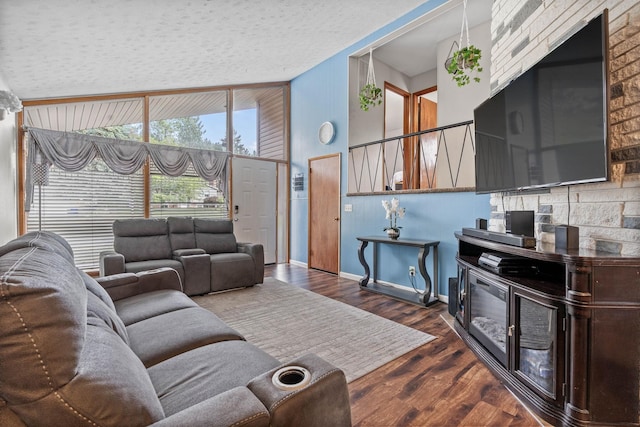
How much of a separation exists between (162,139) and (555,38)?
16.7 ft

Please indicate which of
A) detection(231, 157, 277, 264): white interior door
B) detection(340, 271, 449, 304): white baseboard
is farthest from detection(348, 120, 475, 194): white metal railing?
detection(231, 157, 277, 264): white interior door

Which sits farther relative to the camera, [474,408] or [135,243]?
[135,243]

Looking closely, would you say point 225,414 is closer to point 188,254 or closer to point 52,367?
point 52,367

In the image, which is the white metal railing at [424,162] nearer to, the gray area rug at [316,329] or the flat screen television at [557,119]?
the flat screen television at [557,119]

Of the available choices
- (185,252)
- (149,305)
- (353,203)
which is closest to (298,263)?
(353,203)

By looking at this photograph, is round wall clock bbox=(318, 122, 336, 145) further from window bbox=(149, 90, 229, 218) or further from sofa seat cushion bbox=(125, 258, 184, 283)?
sofa seat cushion bbox=(125, 258, 184, 283)

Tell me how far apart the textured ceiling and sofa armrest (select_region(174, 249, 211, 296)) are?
2.39 metres

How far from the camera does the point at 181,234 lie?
168 inches

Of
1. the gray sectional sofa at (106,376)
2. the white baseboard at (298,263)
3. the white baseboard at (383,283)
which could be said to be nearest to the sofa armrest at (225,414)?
the gray sectional sofa at (106,376)

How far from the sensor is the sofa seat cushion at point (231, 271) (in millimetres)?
3885

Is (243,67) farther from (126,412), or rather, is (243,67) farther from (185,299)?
(126,412)

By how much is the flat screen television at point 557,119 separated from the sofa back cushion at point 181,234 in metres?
3.72

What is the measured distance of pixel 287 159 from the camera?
6.14m

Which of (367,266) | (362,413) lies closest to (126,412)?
(362,413)
